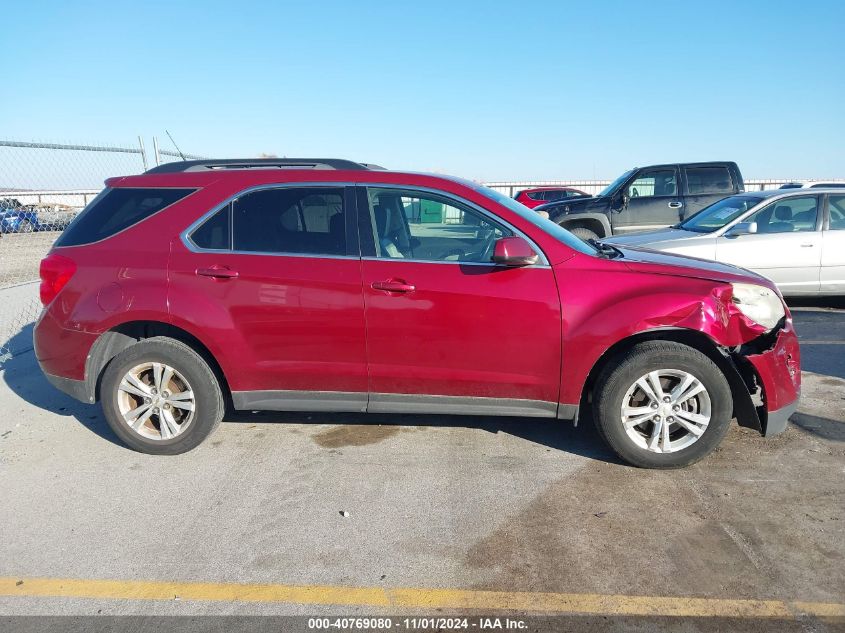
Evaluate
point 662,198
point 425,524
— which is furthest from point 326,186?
point 662,198

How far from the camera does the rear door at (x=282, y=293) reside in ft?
12.4

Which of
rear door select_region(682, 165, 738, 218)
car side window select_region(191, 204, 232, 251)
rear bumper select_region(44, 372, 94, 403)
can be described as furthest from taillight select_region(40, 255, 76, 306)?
rear door select_region(682, 165, 738, 218)

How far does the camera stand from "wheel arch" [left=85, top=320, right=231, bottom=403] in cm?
402

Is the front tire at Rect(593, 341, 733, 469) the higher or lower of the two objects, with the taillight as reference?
lower

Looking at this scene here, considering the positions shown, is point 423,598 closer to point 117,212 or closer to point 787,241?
point 117,212

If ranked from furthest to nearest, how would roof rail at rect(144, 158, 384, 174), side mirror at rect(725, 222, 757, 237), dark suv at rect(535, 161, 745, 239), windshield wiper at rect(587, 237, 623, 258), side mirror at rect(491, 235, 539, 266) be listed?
1. dark suv at rect(535, 161, 745, 239)
2. side mirror at rect(725, 222, 757, 237)
3. roof rail at rect(144, 158, 384, 174)
4. windshield wiper at rect(587, 237, 623, 258)
5. side mirror at rect(491, 235, 539, 266)

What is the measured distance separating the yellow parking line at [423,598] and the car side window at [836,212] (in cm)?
653

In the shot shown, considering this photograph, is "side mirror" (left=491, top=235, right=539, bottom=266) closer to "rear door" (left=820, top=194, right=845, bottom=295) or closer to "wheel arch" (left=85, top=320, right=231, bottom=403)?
"wheel arch" (left=85, top=320, right=231, bottom=403)

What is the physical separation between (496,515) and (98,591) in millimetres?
1943

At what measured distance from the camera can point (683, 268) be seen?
3801 millimetres

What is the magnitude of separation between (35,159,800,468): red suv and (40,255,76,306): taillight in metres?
0.02

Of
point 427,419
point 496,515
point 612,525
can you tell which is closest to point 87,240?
point 427,419

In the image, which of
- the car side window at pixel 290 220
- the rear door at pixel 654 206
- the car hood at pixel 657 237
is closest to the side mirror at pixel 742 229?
the car hood at pixel 657 237

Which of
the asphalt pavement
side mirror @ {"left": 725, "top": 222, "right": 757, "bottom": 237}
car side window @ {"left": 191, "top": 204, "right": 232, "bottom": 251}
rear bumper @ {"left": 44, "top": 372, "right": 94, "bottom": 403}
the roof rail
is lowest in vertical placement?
the asphalt pavement
